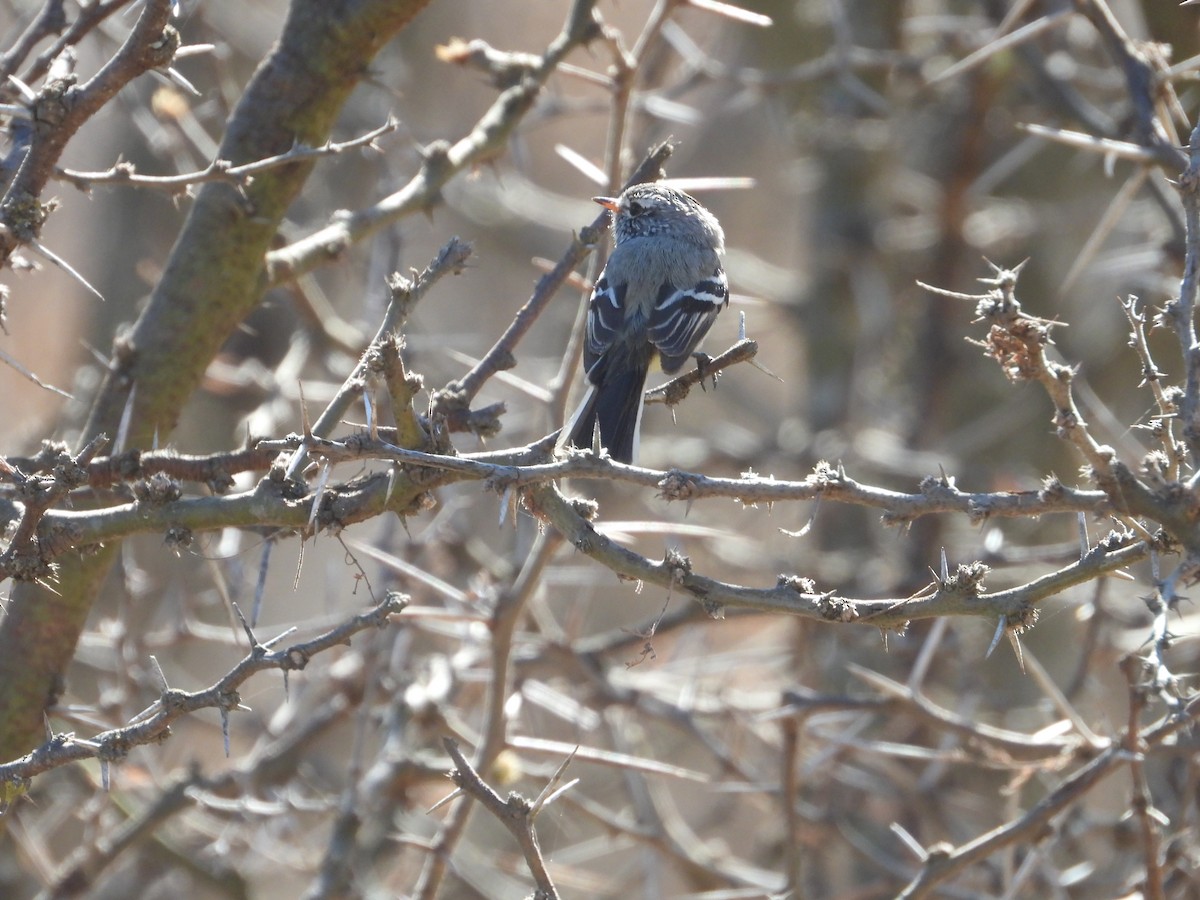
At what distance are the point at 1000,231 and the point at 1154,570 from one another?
6.48m

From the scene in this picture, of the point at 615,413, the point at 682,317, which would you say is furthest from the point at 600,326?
the point at 615,413

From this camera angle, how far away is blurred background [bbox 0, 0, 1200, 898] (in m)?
4.96

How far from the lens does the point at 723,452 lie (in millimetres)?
7586

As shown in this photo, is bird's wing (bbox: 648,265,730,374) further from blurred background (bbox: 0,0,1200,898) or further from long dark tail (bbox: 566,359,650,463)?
blurred background (bbox: 0,0,1200,898)

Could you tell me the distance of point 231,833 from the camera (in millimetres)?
4898

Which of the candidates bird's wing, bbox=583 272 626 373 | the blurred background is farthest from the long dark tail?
the blurred background

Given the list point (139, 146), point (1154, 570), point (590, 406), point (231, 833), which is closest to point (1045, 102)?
point (590, 406)

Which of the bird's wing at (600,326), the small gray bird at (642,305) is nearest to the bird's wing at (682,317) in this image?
the small gray bird at (642,305)

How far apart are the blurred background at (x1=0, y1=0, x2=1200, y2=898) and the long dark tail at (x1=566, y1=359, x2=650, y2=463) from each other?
322 mm

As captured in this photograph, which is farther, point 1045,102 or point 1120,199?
point 1045,102

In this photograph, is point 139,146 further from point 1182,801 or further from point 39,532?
point 1182,801

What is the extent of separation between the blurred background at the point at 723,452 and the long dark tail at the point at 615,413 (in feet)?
1.06

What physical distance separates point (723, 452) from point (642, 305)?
7.23 ft

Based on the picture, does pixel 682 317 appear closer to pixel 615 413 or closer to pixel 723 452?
pixel 615 413
